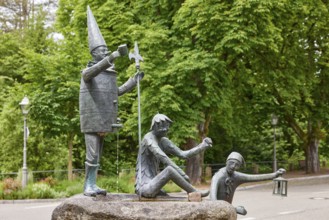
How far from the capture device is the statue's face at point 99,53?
9.38m

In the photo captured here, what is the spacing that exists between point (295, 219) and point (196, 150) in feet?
20.4

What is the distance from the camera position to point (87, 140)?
911 centimetres

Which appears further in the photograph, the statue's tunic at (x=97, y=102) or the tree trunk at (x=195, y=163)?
the tree trunk at (x=195, y=163)

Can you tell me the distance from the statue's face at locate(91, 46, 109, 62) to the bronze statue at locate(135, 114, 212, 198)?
4.69 ft

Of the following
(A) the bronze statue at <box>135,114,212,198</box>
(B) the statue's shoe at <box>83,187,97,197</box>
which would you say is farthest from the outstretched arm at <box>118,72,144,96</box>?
(B) the statue's shoe at <box>83,187,97,197</box>

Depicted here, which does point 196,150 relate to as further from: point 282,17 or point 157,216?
point 282,17

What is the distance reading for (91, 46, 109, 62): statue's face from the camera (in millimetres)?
9375

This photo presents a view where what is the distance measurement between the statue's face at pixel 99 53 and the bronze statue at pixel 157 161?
1429 mm

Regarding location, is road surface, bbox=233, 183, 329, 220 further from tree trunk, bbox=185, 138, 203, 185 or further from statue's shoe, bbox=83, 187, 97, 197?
statue's shoe, bbox=83, 187, 97, 197

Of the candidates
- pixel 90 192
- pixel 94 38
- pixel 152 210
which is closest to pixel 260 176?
pixel 152 210

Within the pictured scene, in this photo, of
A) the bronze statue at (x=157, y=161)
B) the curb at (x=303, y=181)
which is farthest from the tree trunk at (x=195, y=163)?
the bronze statue at (x=157, y=161)

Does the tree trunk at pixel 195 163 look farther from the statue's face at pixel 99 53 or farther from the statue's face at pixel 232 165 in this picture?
the statue's face at pixel 232 165

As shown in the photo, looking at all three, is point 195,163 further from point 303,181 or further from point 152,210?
point 152,210

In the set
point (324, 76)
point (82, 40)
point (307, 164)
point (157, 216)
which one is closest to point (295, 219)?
point (157, 216)
